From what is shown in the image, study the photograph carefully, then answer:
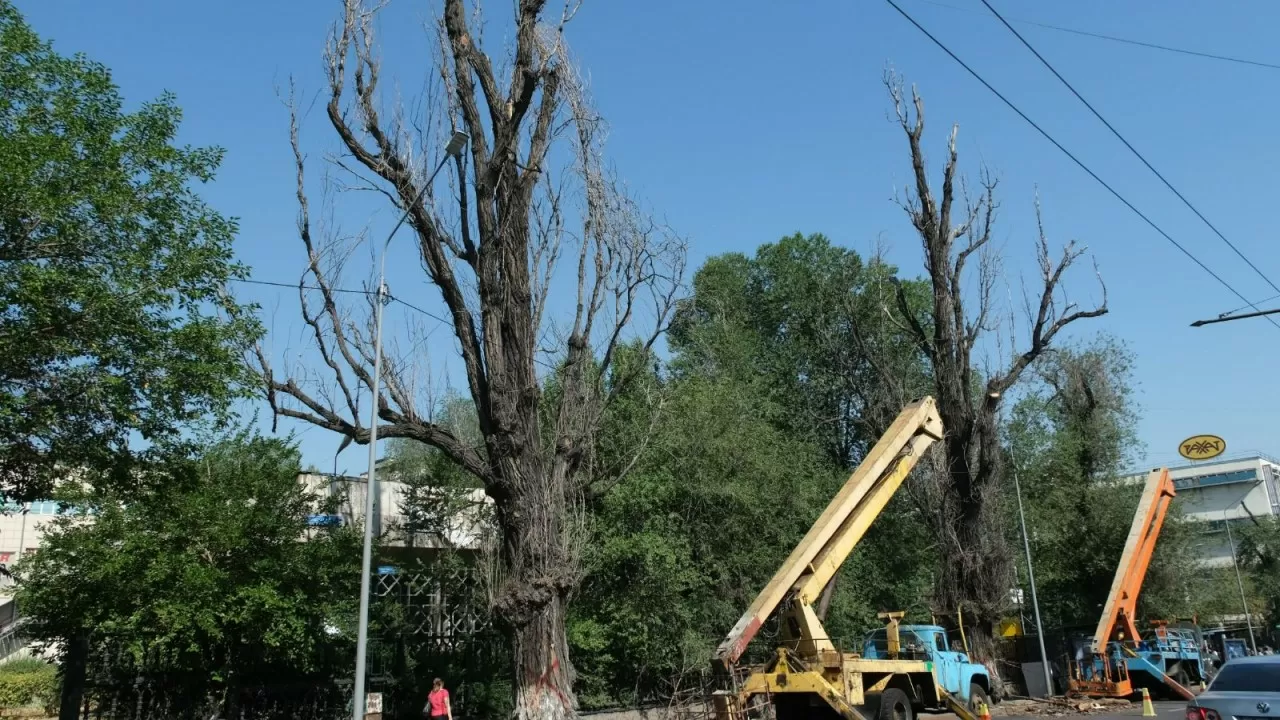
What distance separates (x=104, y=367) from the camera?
42.0 ft

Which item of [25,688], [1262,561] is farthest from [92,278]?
[1262,561]

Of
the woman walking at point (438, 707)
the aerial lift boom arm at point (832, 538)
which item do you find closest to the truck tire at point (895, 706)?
the aerial lift boom arm at point (832, 538)

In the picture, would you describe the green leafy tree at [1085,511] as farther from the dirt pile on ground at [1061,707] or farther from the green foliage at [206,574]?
the green foliage at [206,574]

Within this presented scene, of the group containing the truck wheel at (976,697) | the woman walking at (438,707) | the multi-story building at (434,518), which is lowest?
the truck wheel at (976,697)

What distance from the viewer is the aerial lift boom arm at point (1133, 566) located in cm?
2369

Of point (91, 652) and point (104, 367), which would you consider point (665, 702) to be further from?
point (104, 367)

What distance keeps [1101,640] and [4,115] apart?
82.4ft

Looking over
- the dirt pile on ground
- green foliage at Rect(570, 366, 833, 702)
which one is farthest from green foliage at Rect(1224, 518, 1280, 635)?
green foliage at Rect(570, 366, 833, 702)

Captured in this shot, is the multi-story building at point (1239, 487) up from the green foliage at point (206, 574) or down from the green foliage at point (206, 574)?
up

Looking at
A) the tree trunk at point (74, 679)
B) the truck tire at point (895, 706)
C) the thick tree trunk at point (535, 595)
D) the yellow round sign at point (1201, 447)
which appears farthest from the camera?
the yellow round sign at point (1201, 447)

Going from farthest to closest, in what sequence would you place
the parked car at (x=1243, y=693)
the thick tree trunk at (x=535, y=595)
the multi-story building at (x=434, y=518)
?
1. the multi-story building at (x=434, y=518)
2. the thick tree trunk at (x=535, y=595)
3. the parked car at (x=1243, y=693)

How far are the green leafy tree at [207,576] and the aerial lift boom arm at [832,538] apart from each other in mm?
8889

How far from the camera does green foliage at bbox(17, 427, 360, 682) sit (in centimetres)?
1641

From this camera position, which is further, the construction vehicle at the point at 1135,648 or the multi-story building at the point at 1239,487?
the multi-story building at the point at 1239,487
